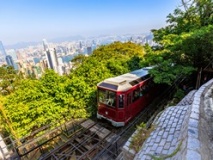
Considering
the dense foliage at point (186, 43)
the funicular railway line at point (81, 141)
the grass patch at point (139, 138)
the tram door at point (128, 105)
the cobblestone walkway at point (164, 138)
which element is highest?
the dense foliage at point (186, 43)

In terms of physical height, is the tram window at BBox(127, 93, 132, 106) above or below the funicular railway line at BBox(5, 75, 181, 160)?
above

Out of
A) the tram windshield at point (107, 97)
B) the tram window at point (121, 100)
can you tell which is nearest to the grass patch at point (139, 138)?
the tram window at point (121, 100)

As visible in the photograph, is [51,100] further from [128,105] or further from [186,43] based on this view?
[186,43]

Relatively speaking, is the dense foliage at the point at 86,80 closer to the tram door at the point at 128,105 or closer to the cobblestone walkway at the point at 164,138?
the tram door at the point at 128,105

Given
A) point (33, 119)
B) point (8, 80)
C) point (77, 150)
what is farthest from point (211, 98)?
point (8, 80)

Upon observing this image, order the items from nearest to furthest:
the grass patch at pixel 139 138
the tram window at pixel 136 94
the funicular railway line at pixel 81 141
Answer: the grass patch at pixel 139 138
the funicular railway line at pixel 81 141
the tram window at pixel 136 94

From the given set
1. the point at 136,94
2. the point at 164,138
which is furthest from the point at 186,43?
the point at 164,138

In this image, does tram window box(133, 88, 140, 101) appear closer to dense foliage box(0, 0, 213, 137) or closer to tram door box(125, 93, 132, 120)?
tram door box(125, 93, 132, 120)

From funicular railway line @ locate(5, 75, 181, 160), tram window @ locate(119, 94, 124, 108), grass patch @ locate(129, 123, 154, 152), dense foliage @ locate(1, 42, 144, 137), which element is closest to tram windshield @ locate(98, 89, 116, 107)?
tram window @ locate(119, 94, 124, 108)

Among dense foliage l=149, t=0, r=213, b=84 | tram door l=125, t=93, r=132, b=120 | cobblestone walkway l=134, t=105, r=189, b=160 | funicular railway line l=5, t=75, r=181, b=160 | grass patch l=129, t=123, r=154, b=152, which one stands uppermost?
dense foliage l=149, t=0, r=213, b=84
